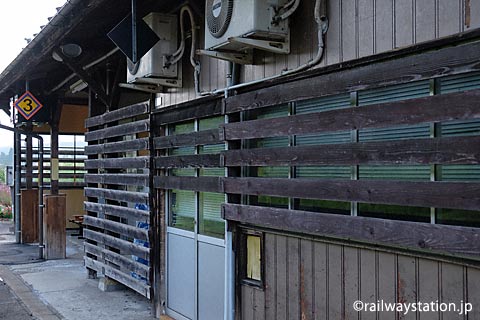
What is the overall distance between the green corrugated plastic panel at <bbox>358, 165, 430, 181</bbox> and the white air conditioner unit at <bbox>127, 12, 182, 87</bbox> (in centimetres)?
289

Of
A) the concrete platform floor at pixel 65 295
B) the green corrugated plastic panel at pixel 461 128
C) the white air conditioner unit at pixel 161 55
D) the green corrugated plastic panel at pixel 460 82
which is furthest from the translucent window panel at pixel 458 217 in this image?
the concrete platform floor at pixel 65 295

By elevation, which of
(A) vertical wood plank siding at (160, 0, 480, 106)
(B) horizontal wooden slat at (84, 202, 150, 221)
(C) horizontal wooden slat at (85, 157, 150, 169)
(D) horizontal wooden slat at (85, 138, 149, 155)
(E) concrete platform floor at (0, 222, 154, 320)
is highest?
(A) vertical wood plank siding at (160, 0, 480, 106)

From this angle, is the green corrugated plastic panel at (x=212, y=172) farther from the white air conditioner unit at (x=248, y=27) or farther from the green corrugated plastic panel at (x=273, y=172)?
the white air conditioner unit at (x=248, y=27)

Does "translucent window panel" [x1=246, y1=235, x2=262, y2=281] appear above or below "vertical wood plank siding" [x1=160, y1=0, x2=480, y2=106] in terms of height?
below

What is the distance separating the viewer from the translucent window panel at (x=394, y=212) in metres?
3.00

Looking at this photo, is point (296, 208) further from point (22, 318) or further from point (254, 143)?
point (22, 318)

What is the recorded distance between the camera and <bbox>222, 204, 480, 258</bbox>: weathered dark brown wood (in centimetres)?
265

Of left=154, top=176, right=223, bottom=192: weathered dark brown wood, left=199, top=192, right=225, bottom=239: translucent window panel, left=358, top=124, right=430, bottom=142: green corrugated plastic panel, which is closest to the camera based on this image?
left=358, top=124, right=430, bottom=142: green corrugated plastic panel

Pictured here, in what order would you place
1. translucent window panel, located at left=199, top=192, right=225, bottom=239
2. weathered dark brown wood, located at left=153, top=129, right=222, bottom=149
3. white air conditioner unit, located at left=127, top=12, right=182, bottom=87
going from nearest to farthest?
weathered dark brown wood, located at left=153, top=129, right=222, bottom=149 → translucent window panel, located at left=199, top=192, right=225, bottom=239 → white air conditioner unit, located at left=127, top=12, right=182, bottom=87

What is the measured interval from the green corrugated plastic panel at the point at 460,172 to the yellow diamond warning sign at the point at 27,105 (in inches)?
347

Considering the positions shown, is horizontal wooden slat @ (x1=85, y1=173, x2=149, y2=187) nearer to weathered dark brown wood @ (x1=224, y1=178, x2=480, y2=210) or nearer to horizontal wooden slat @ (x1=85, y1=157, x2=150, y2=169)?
horizontal wooden slat @ (x1=85, y1=157, x2=150, y2=169)

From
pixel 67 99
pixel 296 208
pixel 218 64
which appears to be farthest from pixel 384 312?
pixel 67 99

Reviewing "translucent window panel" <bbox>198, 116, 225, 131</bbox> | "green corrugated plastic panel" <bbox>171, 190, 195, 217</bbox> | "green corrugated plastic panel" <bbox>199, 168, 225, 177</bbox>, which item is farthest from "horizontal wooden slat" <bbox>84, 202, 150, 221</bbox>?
"translucent window panel" <bbox>198, 116, 225, 131</bbox>

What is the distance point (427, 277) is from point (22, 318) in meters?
5.09
